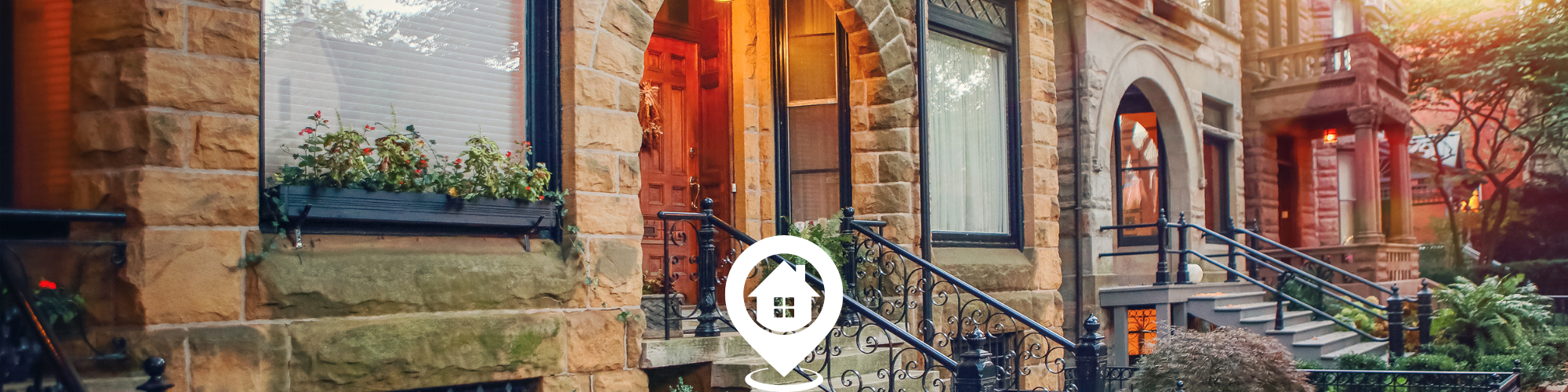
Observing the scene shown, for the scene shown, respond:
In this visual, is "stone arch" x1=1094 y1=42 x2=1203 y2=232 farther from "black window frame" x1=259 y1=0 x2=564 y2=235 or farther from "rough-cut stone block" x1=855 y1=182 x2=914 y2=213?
"black window frame" x1=259 y1=0 x2=564 y2=235

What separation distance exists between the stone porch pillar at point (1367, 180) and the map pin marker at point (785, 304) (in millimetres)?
11695

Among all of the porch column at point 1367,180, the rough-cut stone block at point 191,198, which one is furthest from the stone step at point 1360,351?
the rough-cut stone block at point 191,198

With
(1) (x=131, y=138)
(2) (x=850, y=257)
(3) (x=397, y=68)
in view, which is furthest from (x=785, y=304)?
(1) (x=131, y=138)

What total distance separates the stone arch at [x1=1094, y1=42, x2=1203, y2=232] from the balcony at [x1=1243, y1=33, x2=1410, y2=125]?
3.53 m

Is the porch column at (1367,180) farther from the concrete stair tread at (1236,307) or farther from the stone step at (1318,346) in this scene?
the concrete stair tread at (1236,307)

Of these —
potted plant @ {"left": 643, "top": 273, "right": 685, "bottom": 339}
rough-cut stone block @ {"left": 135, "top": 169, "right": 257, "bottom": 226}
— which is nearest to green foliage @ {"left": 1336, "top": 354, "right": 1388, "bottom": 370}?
potted plant @ {"left": 643, "top": 273, "right": 685, "bottom": 339}

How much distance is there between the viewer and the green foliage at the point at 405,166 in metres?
4.84

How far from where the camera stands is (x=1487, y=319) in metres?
11.1

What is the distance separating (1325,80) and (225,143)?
15461mm

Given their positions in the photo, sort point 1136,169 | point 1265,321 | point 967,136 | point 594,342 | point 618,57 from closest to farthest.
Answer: point 594,342 < point 618,57 < point 967,136 < point 1265,321 < point 1136,169

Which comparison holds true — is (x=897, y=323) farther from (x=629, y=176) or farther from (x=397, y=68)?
(x=397, y=68)

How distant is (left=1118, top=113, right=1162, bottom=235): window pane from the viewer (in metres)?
13.7

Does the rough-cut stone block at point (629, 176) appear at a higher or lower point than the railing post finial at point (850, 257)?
higher

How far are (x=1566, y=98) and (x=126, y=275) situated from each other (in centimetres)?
2135
